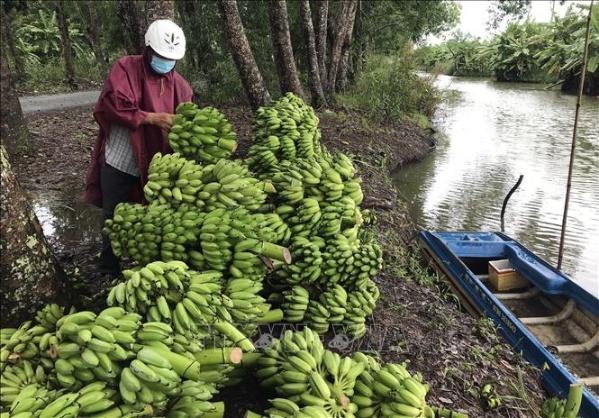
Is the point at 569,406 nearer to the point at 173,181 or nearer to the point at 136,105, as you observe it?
the point at 173,181

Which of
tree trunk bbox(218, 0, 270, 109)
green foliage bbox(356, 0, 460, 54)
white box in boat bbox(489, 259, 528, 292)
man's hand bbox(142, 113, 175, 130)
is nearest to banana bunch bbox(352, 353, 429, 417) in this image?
man's hand bbox(142, 113, 175, 130)

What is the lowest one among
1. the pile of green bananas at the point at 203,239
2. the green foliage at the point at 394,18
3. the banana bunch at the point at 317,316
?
the banana bunch at the point at 317,316

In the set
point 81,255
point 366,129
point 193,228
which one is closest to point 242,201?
point 193,228

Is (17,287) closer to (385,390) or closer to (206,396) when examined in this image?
(206,396)

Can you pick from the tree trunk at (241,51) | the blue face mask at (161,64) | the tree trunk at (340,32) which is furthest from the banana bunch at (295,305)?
the tree trunk at (340,32)

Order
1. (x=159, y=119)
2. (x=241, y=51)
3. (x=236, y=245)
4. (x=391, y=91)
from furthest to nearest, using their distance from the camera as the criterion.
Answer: (x=391, y=91)
(x=241, y=51)
(x=159, y=119)
(x=236, y=245)

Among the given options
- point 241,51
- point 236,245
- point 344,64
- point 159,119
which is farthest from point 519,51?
point 236,245

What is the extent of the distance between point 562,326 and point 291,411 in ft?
15.6

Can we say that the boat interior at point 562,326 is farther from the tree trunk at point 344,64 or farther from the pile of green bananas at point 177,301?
the tree trunk at point 344,64

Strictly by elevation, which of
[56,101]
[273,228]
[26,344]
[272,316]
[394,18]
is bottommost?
[272,316]

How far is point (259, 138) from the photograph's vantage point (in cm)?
395

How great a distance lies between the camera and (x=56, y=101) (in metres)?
14.2

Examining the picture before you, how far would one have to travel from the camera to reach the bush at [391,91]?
13.3 m

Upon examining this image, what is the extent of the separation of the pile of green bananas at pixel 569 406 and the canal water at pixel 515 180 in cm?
401
